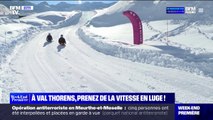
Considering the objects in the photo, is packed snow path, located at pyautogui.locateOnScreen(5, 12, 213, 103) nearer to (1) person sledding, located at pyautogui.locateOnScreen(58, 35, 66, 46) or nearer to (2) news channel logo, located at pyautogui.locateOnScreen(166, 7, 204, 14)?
A: (1) person sledding, located at pyautogui.locateOnScreen(58, 35, 66, 46)

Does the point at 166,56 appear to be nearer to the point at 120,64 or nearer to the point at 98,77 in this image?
the point at 120,64

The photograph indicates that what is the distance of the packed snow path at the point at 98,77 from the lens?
7.36 meters

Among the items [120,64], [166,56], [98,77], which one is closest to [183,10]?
[166,56]

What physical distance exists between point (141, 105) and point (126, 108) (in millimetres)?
296

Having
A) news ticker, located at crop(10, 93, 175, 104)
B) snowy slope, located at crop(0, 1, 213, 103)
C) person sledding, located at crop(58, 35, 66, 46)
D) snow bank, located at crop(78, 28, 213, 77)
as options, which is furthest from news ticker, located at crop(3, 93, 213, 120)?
person sledding, located at crop(58, 35, 66, 46)

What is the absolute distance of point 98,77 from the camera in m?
8.21

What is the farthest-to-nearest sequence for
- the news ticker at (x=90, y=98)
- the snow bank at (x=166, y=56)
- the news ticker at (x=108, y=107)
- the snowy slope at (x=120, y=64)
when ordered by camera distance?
1. the snow bank at (x=166, y=56)
2. the snowy slope at (x=120, y=64)
3. the news ticker at (x=90, y=98)
4. the news ticker at (x=108, y=107)

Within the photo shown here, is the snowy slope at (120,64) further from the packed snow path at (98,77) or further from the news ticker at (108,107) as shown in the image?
the news ticker at (108,107)

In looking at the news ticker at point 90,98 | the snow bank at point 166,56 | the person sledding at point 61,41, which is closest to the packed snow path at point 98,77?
the news ticker at point 90,98

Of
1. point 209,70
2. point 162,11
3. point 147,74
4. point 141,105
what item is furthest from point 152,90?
point 162,11

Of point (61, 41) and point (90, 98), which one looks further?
point (61, 41)

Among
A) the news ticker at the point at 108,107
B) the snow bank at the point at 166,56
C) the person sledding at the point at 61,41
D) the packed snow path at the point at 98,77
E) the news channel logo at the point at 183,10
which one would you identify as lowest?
the news ticker at the point at 108,107

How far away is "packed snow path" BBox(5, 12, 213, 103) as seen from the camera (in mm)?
7363

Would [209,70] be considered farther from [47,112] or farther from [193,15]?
[47,112]
